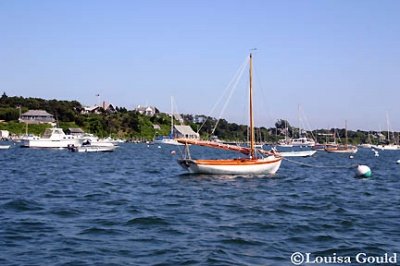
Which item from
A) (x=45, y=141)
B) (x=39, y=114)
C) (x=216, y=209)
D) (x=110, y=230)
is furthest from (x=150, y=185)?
(x=39, y=114)

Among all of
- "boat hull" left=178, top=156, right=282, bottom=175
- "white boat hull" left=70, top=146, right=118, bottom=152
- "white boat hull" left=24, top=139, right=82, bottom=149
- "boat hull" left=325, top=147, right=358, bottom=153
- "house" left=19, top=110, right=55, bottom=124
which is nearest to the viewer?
"boat hull" left=178, top=156, right=282, bottom=175

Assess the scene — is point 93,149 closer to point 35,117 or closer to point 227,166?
point 227,166

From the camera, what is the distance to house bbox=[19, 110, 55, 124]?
172m

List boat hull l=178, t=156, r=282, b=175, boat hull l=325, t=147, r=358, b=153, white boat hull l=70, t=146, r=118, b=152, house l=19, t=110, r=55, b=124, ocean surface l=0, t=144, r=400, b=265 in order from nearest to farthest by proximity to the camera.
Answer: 1. ocean surface l=0, t=144, r=400, b=265
2. boat hull l=178, t=156, r=282, b=175
3. white boat hull l=70, t=146, r=118, b=152
4. boat hull l=325, t=147, r=358, b=153
5. house l=19, t=110, r=55, b=124

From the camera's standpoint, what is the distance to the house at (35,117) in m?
172

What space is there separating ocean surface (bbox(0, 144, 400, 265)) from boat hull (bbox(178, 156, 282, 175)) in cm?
485

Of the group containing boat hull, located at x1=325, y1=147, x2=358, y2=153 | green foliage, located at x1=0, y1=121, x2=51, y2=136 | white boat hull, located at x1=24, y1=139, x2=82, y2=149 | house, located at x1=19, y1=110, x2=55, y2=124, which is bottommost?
boat hull, located at x1=325, y1=147, x2=358, y2=153

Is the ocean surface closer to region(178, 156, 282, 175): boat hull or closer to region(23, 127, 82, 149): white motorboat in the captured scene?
region(178, 156, 282, 175): boat hull

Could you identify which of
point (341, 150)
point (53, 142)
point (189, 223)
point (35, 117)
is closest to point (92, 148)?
point (53, 142)

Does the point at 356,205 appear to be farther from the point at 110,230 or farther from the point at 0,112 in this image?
the point at 0,112

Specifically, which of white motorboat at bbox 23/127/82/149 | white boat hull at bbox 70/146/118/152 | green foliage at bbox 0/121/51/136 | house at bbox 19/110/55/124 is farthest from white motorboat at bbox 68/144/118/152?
house at bbox 19/110/55/124

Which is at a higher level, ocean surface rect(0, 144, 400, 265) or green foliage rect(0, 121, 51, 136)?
green foliage rect(0, 121, 51, 136)

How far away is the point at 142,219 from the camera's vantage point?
20.6 meters

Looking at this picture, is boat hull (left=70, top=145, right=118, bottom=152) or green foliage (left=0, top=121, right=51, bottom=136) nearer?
boat hull (left=70, top=145, right=118, bottom=152)
